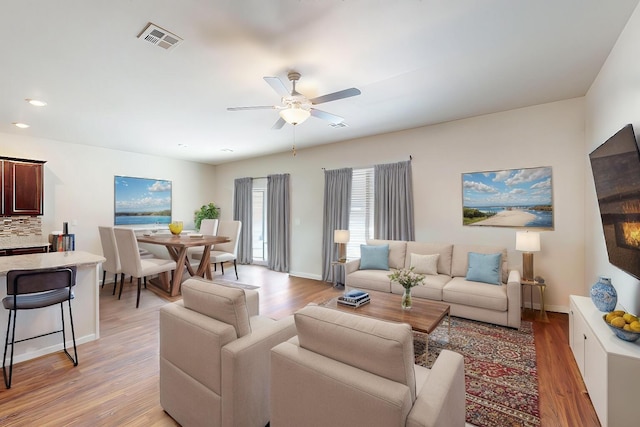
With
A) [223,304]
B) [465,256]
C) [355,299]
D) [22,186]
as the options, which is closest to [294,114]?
[223,304]

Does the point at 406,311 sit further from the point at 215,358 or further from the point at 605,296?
the point at 215,358

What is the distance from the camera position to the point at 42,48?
2.35 metres

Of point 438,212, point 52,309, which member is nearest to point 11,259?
point 52,309

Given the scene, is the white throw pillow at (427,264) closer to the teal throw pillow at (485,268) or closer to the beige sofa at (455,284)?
the beige sofa at (455,284)

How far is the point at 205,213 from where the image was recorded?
293 inches

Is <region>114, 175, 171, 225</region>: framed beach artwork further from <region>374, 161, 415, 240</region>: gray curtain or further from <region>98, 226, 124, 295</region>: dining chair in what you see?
<region>374, 161, 415, 240</region>: gray curtain

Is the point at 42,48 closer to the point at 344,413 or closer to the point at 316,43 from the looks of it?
the point at 316,43

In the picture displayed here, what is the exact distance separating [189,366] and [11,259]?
2.76 meters

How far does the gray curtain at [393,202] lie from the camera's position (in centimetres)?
478

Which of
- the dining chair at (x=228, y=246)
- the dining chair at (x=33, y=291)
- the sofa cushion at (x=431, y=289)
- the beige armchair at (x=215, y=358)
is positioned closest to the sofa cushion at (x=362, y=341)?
the beige armchair at (x=215, y=358)

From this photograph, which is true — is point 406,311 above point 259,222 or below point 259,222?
below

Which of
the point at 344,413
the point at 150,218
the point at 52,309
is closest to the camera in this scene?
the point at 344,413

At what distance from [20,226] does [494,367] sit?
7.03 meters

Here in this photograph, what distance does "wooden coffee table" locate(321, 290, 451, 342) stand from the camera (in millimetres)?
2572
